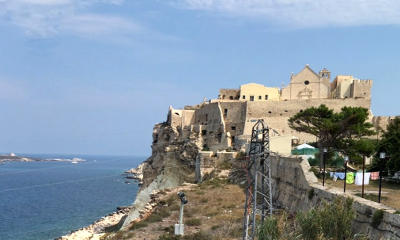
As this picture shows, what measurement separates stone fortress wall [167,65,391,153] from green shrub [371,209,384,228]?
26811 mm

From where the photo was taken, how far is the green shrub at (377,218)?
8681 mm

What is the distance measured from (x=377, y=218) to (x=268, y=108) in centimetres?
3400

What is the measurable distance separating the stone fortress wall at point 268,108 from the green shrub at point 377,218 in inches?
1056

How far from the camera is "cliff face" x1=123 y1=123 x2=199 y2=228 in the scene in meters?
41.5

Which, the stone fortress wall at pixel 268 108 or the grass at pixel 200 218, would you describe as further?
the stone fortress wall at pixel 268 108

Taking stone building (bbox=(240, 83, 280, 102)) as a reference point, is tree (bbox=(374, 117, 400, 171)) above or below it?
below

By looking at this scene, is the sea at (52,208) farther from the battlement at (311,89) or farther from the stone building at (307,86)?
the stone building at (307,86)

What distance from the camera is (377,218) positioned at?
344 inches

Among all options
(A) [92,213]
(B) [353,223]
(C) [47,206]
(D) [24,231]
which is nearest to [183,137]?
(A) [92,213]

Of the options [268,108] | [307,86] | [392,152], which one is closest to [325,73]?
[307,86]

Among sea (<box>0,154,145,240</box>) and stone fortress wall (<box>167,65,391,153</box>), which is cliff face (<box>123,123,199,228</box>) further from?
sea (<box>0,154,145,240</box>)

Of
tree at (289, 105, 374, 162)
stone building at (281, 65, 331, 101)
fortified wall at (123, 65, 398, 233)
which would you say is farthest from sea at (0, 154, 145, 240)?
stone building at (281, 65, 331, 101)

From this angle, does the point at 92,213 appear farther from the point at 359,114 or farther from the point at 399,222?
the point at 399,222

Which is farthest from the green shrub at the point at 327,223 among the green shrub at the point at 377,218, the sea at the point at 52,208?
the sea at the point at 52,208
